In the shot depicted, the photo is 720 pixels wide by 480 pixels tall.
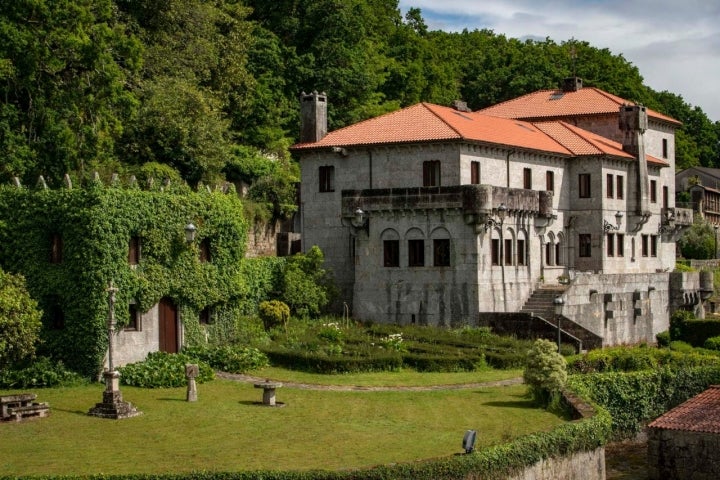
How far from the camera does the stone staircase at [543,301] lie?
53.6 metres

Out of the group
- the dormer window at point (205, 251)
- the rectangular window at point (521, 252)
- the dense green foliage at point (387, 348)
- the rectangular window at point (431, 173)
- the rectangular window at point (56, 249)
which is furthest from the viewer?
the rectangular window at point (431, 173)

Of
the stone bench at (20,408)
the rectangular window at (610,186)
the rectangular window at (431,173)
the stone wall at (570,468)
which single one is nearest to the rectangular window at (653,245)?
the rectangular window at (610,186)

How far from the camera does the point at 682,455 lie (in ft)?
117

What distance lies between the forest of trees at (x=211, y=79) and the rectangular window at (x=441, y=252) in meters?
14.0

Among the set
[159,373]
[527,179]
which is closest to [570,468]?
[159,373]

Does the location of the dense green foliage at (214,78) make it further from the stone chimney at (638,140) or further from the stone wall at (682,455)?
the stone wall at (682,455)

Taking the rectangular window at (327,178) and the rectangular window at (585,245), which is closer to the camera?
the rectangular window at (327,178)

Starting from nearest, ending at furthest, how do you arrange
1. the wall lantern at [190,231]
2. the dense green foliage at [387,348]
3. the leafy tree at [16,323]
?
the leafy tree at [16,323] < the wall lantern at [190,231] < the dense green foliage at [387,348]

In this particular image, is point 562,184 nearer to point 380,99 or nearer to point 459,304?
point 459,304

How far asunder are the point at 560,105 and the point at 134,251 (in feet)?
122

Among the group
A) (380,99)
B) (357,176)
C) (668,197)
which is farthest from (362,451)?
(380,99)

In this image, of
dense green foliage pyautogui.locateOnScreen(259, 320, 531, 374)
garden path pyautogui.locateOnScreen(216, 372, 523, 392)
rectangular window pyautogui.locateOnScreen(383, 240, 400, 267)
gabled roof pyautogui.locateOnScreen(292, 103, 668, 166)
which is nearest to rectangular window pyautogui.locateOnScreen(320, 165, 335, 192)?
gabled roof pyautogui.locateOnScreen(292, 103, 668, 166)

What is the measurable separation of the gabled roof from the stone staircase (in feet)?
24.3

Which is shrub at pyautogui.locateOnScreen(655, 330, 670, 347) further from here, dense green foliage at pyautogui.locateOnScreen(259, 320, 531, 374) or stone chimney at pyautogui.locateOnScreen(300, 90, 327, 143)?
stone chimney at pyautogui.locateOnScreen(300, 90, 327, 143)
